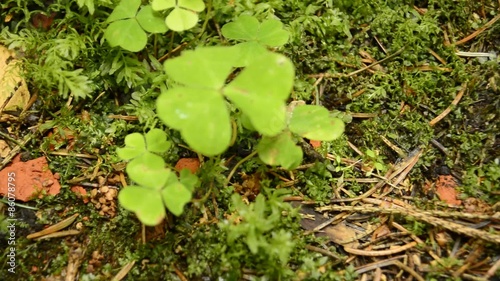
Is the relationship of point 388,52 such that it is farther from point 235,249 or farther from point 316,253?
point 235,249

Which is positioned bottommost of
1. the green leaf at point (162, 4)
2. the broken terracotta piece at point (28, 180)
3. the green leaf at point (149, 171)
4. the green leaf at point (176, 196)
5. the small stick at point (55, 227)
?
the small stick at point (55, 227)

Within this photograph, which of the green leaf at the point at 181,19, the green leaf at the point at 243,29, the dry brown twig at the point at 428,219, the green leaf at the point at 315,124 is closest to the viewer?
the dry brown twig at the point at 428,219

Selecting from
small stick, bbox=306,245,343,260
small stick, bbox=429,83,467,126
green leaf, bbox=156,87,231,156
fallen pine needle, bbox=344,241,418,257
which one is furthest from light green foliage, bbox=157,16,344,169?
small stick, bbox=429,83,467,126

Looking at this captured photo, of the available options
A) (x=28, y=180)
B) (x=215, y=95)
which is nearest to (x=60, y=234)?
(x=28, y=180)

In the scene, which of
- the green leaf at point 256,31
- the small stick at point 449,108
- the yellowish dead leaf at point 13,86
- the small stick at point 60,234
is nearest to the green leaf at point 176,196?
the small stick at point 60,234

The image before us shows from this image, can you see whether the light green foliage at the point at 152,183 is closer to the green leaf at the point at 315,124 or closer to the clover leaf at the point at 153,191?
the clover leaf at the point at 153,191

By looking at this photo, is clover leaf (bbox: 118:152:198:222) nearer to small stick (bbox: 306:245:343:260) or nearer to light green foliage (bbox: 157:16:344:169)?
light green foliage (bbox: 157:16:344:169)
